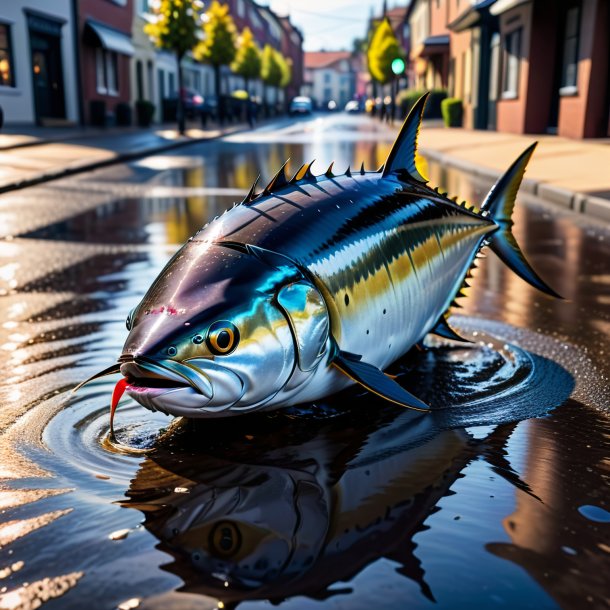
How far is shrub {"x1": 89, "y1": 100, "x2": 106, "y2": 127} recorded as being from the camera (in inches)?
1208

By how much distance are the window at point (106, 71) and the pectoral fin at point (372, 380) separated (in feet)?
106

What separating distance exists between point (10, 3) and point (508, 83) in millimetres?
16694

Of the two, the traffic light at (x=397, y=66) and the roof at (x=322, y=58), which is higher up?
the roof at (x=322, y=58)

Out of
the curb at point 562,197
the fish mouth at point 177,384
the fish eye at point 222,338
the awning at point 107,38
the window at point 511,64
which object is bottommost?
the curb at point 562,197

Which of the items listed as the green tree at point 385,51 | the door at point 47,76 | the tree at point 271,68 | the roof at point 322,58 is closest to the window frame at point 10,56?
the door at point 47,76

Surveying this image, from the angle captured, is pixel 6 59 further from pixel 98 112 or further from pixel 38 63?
pixel 98 112

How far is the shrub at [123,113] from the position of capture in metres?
32.6

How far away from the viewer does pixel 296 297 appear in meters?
2.25

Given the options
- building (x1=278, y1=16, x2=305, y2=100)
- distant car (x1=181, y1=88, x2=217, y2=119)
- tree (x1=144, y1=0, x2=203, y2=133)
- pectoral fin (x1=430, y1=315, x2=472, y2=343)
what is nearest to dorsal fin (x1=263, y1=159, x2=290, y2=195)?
pectoral fin (x1=430, y1=315, x2=472, y2=343)

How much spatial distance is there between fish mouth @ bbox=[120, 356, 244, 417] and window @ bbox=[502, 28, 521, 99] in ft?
83.2

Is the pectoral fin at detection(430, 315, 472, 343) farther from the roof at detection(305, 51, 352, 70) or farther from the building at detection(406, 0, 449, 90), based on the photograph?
the roof at detection(305, 51, 352, 70)

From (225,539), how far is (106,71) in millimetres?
34212

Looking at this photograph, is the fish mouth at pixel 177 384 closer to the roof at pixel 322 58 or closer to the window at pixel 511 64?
the window at pixel 511 64

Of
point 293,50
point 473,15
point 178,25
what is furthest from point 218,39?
point 293,50
